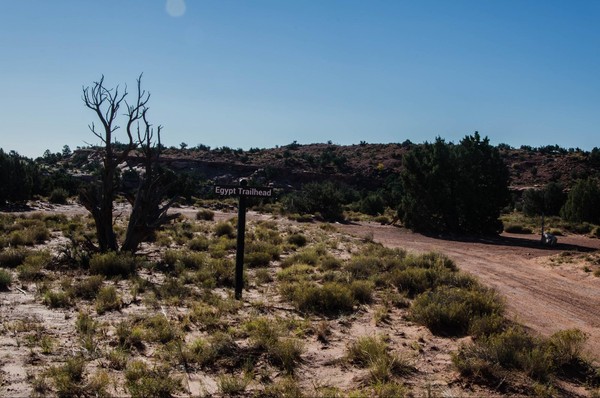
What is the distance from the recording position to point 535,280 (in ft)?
44.3

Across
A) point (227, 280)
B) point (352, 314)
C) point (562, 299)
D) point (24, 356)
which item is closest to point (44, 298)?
point (24, 356)

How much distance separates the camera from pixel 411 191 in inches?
1194

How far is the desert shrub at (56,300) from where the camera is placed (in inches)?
356

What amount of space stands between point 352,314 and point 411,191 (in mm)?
22087

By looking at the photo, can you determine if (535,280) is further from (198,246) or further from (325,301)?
(198,246)

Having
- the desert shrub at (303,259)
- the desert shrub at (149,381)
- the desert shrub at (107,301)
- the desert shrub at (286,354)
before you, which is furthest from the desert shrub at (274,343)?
the desert shrub at (303,259)

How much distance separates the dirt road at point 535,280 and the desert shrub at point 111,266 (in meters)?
8.94

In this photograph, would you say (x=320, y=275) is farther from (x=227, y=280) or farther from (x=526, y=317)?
(x=526, y=317)

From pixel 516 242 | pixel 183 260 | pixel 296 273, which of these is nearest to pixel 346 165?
pixel 516 242

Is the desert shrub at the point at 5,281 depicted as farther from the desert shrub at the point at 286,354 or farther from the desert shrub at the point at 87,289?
the desert shrub at the point at 286,354

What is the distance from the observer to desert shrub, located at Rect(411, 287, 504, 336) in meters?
8.10

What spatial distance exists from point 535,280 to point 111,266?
11.3 meters

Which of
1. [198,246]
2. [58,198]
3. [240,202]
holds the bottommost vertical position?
[198,246]

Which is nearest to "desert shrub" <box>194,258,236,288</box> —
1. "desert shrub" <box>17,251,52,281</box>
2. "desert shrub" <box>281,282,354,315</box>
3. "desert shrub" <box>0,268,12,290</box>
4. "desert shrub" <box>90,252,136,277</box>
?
"desert shrub" <box>90,252,136,277</box>
